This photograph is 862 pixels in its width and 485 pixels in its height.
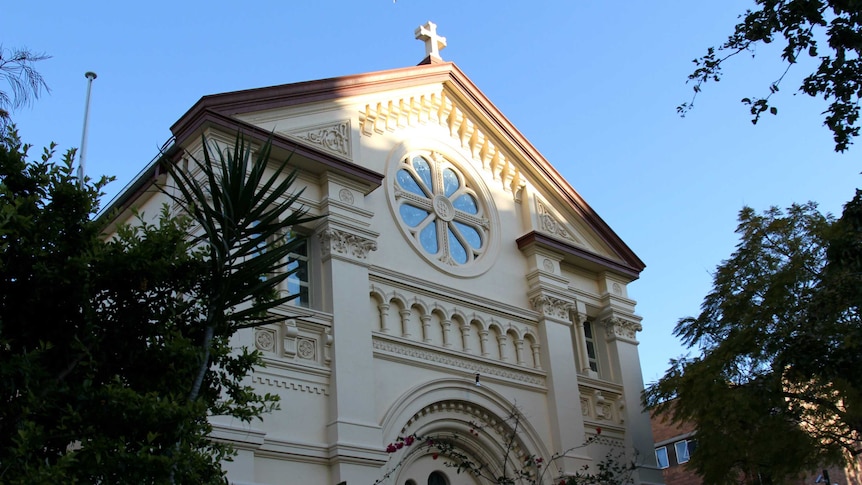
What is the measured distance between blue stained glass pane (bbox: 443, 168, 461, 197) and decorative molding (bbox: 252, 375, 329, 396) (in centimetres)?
712

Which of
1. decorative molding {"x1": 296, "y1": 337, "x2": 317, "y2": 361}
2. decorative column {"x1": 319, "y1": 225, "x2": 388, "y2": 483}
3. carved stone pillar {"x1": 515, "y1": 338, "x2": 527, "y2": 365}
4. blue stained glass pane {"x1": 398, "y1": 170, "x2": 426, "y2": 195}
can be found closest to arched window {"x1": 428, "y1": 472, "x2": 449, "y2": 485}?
decorative column {"x1": 319, "y1": 225, "x2": 388, "y2": 483}

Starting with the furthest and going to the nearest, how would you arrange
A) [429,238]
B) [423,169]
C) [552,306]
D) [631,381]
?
[631,381]
[552,306]
[423,169]
[429,238]

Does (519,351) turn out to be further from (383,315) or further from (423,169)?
(423,169)

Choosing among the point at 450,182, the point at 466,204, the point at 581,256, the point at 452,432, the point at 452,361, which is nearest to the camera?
the point at 452,432

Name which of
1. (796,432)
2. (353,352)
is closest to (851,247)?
(796,432)

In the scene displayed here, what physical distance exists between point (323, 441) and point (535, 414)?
6.20 m

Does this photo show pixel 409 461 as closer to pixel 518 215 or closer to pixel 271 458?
pixel 271 458

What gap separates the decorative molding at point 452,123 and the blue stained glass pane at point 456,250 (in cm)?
259

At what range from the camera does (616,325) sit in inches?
1033

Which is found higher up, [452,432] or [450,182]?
[450,182]

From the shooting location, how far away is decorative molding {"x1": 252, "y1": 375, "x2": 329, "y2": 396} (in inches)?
715

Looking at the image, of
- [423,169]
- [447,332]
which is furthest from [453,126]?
[447,332]

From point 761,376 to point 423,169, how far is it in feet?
30.5

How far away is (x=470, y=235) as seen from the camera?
959 inches
